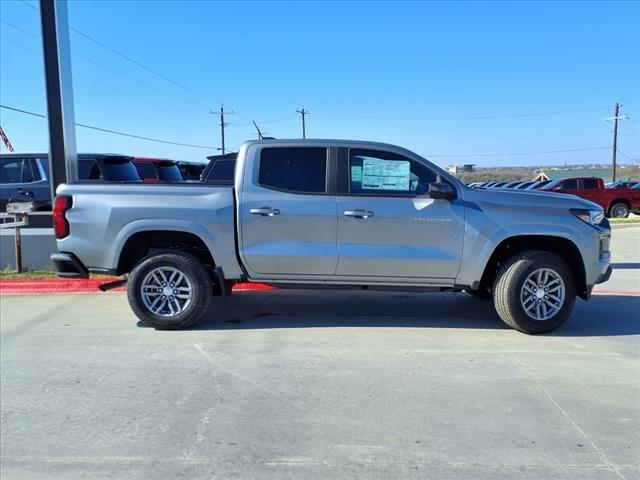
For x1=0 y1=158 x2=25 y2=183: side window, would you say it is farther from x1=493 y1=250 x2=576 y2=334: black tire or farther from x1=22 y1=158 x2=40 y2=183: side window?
x1=493 y1=250 x2=576 y2=334: black tire

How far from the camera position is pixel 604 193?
2234 cm

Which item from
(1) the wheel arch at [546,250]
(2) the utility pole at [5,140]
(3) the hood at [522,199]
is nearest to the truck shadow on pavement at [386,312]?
(1) the wheel arch at [546,250]

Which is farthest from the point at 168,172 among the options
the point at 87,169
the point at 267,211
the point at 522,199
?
the point at 522,199

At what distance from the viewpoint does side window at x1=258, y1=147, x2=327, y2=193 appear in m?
5.59

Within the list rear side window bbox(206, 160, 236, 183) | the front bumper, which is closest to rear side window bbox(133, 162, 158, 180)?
rear side window bbox(206, 160, 236, 183)

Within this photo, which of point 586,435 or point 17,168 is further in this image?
point 17,168

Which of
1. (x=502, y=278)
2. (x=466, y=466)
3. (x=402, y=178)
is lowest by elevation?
(x=466, y=466)

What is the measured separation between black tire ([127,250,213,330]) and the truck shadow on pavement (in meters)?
0.28

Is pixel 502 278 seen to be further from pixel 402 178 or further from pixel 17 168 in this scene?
pixel 17 168

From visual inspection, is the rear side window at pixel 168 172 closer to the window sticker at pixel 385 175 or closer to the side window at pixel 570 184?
the window sticker at pixel 385 175

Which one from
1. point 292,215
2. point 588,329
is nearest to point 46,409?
point 292,215

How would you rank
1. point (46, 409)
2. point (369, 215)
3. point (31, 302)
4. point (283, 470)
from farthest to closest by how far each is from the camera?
point (31, 302) → point (369, 215) → point (46, 409) → point (283, 470)

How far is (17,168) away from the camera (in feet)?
37.0

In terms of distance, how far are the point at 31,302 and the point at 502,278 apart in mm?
6094
